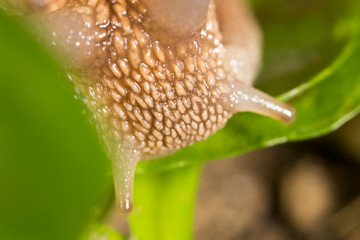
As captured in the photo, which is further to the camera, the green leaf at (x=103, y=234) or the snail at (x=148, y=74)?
the green leaf at (x=103, y=234)

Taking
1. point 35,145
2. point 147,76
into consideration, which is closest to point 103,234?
point 147,76

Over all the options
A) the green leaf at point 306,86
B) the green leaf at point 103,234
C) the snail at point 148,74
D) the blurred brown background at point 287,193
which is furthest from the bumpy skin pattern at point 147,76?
the blurred brown background at point 287,193

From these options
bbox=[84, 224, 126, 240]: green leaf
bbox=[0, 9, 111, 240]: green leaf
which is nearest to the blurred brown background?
bbox=[84, 224, 126, 240]: green leaf

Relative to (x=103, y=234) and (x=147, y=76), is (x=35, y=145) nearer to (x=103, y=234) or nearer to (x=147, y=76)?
(x=147, y=76)

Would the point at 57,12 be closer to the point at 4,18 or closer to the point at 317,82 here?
the point at 4,18

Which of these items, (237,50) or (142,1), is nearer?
(142,1)

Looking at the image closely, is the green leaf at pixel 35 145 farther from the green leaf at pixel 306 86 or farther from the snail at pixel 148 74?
the green leaf at pixel 306 86

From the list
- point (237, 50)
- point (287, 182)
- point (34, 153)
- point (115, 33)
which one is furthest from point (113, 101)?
→ point (287, 182)
